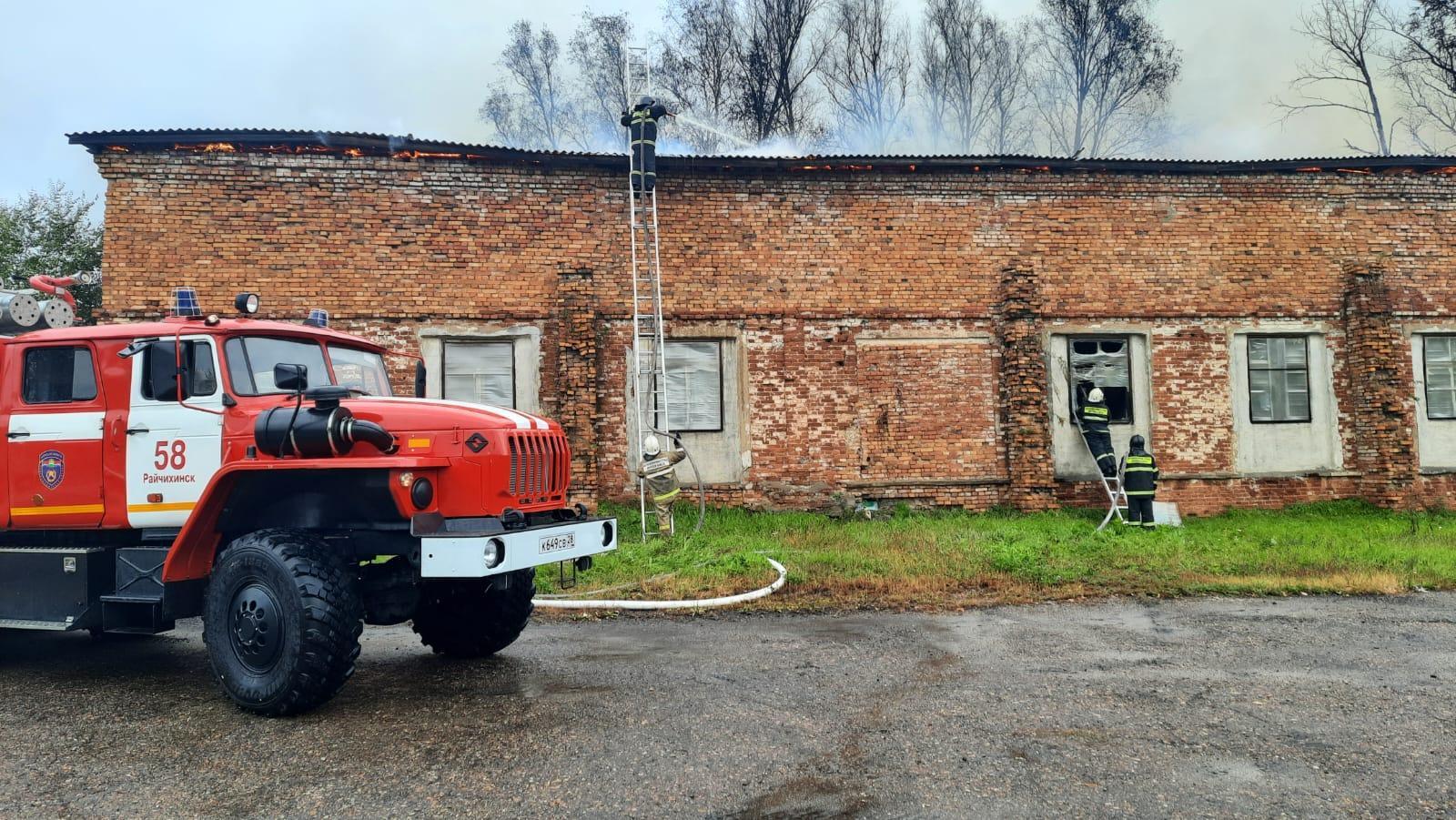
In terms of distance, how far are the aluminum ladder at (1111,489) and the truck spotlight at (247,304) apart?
10.9 m

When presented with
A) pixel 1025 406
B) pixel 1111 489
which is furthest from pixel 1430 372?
pixel 1025 406

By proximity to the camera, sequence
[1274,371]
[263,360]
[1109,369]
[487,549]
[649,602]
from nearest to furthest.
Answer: [487,549] → [263,360] → [649,602] → [1109,369] → [1274,371]

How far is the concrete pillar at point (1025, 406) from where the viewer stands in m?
13.7

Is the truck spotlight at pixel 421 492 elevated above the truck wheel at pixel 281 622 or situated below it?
above

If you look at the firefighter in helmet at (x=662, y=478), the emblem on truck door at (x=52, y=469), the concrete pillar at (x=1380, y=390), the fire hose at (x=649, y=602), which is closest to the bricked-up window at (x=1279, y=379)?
the concrete pillar at (x=1380, y=390)

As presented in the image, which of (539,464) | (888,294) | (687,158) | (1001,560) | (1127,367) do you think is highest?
(687,158)

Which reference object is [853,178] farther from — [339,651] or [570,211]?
[339,651]

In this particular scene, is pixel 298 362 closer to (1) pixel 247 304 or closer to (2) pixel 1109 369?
(1) pixel 247 304

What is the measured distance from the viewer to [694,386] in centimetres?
1364

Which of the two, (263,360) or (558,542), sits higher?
(263,360)

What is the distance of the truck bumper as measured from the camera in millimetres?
5035

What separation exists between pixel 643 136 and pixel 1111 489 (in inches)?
336

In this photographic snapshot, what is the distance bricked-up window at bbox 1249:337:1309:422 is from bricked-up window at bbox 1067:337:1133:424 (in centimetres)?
200

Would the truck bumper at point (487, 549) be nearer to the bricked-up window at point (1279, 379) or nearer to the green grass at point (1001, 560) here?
the green grass at point (1001, 560)
